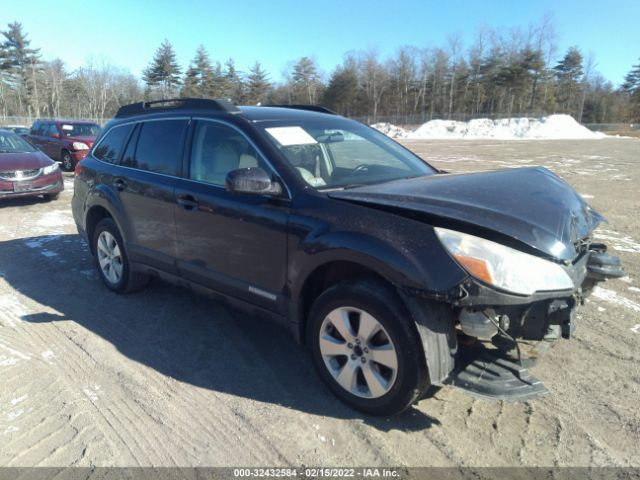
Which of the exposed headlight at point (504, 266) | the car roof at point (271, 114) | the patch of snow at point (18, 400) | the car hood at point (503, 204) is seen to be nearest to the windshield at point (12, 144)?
the car roof at point (271, 114)

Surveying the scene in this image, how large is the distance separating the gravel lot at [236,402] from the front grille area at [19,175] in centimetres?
612

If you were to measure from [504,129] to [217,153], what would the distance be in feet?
208

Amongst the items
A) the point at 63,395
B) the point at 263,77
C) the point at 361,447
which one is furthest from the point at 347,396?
the point at 263,77

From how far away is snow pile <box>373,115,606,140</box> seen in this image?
58.0m

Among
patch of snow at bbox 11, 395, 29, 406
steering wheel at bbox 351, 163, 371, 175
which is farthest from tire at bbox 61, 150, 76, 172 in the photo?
steering wheel at bbox 351, 163, 371, 175

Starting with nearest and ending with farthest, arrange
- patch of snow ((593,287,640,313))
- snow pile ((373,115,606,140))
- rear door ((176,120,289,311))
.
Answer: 1. rear door ((176,120,289,311))
2. patch of snow ((593,287,640,313))
3. snow pile ((373,115,606,140))

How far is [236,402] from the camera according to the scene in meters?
3.09

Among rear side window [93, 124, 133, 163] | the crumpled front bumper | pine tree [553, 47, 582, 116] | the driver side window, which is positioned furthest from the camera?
pine tree [553, 47, 582, 116]

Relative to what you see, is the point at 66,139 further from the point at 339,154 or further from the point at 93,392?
the point at 93,392

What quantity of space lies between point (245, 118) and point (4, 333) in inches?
112

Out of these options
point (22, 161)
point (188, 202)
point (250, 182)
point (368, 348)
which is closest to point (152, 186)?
point (188, 202)

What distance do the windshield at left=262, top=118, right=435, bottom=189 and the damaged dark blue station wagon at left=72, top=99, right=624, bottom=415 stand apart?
0.02m

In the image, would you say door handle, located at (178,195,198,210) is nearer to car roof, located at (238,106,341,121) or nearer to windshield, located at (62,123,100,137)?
car roof, located at (238,106,341,121)

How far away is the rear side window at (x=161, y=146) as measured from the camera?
4.04 meters
